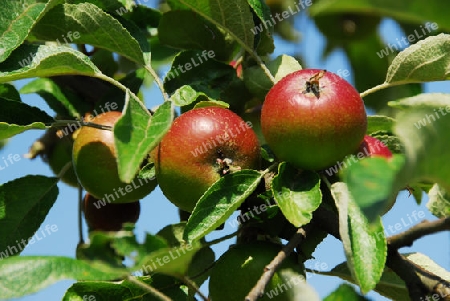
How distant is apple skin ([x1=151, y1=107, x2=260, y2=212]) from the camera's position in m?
1.21

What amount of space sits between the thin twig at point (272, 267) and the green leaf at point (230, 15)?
0.46m

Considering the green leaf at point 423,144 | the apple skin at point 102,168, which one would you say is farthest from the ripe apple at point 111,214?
the green leaf at point 423,144

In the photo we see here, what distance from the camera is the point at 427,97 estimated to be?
0.97 metres

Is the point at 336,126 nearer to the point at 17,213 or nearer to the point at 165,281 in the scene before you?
the point at 165,281

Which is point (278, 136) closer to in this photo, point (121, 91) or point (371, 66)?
point (121, 91)

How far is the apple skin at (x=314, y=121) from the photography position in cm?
114

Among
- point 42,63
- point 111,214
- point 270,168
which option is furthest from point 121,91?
point 270,168

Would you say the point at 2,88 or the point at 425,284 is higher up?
the point at 2,88

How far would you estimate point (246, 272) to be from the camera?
120cm

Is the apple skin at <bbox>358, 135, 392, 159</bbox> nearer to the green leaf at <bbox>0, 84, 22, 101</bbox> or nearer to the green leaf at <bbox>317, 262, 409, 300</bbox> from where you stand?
the green leaf at <bbox>317, 262, 409, 300</bbox>

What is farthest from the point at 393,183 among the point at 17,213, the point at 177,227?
the point at 17,213

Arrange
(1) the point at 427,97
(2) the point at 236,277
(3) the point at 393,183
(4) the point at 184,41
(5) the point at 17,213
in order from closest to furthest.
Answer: (3) the point at 393,183, (1) the point at 427,97, (2) the point at 236,277, (5) the point at 17,213, (4) the point at 184,41

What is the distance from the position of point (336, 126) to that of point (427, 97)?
0.20 m

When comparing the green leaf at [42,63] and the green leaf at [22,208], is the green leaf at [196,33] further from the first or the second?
the green leaf at [22,208]
